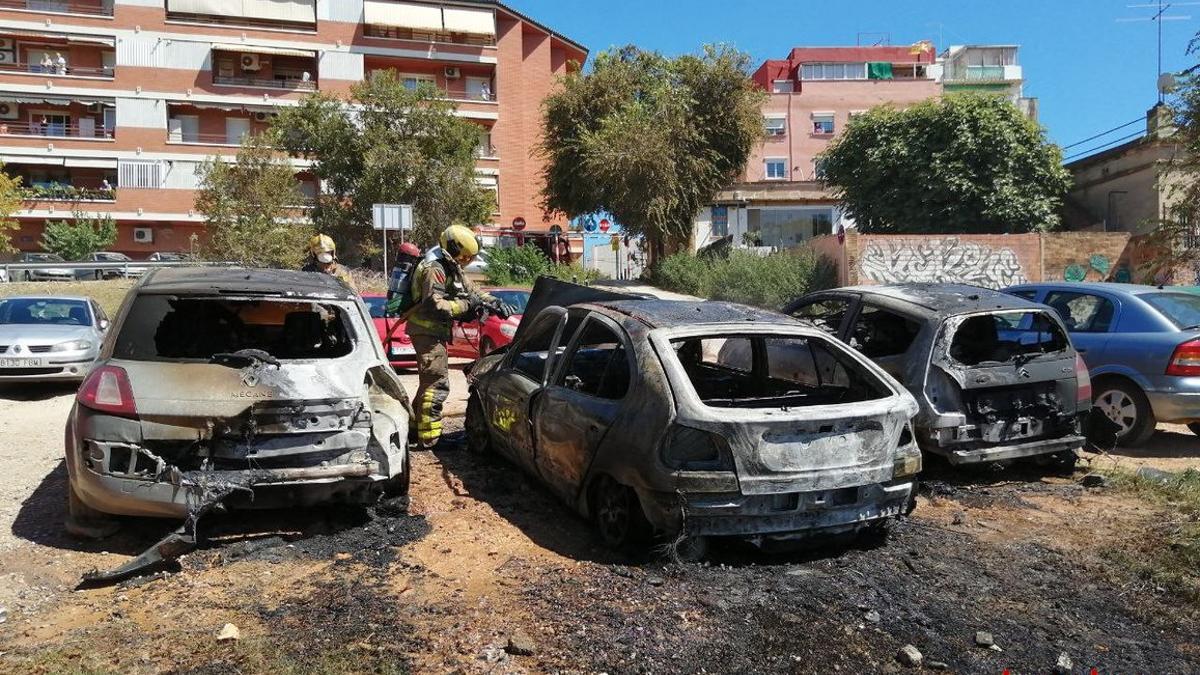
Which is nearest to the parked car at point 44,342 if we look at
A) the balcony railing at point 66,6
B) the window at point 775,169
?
the balcony railing at point 66,6

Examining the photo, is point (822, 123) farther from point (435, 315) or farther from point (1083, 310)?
point (435, 315)

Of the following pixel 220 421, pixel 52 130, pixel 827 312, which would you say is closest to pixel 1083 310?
pixel 827 312

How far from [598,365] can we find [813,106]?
46071 mm

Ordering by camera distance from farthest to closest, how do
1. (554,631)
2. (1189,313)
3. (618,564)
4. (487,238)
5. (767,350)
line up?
1. (487,238)
2. (1189,313)
3. (767,350)
4. (618,564)
5. (554,631)

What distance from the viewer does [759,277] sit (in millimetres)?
22703

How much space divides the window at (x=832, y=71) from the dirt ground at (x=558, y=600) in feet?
173

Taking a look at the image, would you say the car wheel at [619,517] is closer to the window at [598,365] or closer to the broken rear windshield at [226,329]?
the window at [598,365]

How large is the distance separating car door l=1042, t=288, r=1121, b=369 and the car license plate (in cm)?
1121

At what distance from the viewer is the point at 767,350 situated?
5.96m

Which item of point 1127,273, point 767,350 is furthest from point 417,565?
point 1127,273

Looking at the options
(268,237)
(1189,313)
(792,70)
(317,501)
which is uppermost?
(792,70)

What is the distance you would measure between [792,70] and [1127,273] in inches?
1426

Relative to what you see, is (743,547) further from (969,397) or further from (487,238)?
(487,238)

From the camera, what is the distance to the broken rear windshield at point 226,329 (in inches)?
194
